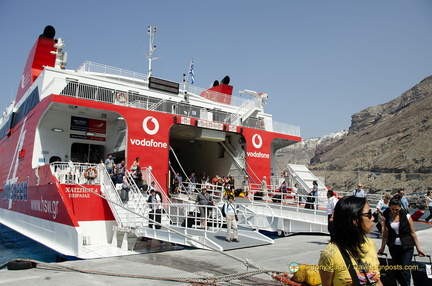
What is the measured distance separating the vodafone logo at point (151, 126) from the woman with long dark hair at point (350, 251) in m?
12.1

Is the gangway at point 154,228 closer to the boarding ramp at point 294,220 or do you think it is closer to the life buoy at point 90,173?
the life buoy at point 90,173

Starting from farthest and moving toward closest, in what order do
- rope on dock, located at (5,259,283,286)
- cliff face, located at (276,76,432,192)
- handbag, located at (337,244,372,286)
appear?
1. cliff face, located at (276,76,432,192)
2. rope on dock, located at (5,259,283,286)
3. handbag, located at (337,244,372,286)

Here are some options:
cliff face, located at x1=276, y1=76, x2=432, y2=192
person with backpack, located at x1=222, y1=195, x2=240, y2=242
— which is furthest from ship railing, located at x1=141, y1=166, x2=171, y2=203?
cliff face, located at x1=276, y1=76, x2=432, y2=192

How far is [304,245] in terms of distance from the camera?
9195 millimetres

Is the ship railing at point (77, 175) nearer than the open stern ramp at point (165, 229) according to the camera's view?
No

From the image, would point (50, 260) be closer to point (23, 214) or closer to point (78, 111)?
point (23, 214)

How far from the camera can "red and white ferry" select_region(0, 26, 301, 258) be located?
10922 mm

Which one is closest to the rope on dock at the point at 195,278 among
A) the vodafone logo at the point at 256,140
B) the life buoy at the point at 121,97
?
the life buoy at the point at 121,97

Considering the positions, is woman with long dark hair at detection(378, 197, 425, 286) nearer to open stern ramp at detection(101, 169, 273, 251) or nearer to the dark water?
open stern ramp at detection(101, 169, 273, 251)

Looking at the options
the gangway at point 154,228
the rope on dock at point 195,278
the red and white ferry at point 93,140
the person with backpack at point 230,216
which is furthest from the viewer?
the red and white ferry at point 93,140

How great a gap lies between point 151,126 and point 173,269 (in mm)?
8654

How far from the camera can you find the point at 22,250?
14.4 m

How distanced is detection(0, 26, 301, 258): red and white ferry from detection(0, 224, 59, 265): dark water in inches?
Answer: 26.2

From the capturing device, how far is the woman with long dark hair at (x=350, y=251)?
230cm
